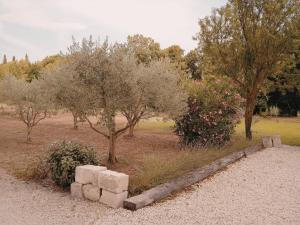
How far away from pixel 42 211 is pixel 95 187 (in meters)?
1.66

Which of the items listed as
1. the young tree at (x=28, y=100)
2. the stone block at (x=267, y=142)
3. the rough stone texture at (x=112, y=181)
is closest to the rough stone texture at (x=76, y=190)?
the rough stone texture at (x=112, y=181)

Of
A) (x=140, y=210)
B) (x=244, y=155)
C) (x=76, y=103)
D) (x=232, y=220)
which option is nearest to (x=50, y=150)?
(x=76, y=103)

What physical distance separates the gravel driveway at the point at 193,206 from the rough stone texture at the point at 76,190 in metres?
0.26

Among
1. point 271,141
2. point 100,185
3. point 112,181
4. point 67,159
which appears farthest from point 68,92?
point 271,141

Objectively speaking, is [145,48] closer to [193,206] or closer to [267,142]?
[267,142]

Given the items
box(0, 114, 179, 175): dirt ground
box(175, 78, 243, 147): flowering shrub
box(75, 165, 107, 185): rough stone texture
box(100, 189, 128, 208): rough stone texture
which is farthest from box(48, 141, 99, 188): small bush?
box(175, 78, 243, 147): flowering shrub

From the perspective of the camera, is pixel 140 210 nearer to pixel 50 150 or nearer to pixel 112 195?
pixel 112 195

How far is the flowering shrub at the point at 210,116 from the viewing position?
19.5m

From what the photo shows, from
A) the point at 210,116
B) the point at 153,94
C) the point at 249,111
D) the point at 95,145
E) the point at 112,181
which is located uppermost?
the point at 153,94

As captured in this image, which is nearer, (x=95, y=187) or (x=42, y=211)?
(x=42, y=211)

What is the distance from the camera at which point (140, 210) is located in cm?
950

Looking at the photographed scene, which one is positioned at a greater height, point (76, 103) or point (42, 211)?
point (76, 103)

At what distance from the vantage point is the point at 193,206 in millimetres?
9906

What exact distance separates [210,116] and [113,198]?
10.8 metres
